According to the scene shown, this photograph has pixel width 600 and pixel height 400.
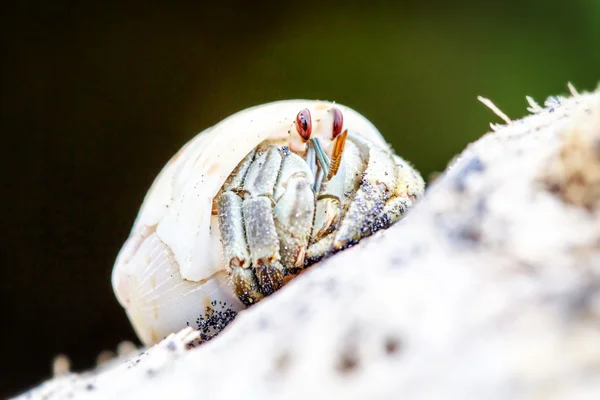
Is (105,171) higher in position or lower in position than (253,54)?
lower

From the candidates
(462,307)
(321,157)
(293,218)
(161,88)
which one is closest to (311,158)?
(321,157)

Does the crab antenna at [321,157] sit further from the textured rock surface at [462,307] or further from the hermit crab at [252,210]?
the textured rock surface at [462,307]

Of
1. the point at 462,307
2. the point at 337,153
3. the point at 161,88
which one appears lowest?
the point at 462,307

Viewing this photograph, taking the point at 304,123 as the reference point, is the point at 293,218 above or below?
below

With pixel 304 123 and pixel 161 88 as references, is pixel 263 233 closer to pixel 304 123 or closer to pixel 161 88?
pixel 304 123

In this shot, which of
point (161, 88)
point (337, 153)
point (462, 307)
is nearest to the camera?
point (462, 307)

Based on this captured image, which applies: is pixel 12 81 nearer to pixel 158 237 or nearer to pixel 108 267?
pixel 108 267

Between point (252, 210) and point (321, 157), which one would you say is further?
point (321, 157)

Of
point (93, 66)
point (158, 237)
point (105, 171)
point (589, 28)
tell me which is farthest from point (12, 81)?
point (589, 28)

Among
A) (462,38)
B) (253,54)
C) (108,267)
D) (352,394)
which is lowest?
(352,394)
